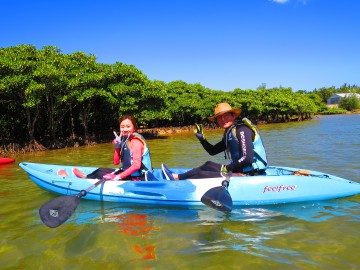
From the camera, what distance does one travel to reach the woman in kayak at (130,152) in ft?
17.6

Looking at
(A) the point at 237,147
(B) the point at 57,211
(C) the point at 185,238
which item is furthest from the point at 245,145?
(B) the point at 57,211

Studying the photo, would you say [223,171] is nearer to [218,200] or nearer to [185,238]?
[218,200]

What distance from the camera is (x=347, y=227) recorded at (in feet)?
13.9

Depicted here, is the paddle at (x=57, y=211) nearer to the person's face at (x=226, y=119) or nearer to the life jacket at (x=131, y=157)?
the life jacket at (x=131, y=157)

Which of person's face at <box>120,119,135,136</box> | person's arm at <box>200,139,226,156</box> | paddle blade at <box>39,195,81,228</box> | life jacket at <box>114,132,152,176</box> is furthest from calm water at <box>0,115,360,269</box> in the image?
person's face at <box>120,119,135,136</box>

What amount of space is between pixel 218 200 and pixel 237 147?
1110 millimetres

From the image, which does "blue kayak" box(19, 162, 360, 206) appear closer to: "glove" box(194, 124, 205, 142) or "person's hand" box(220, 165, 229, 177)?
"person's hand" box(220, 165, 229, 177)

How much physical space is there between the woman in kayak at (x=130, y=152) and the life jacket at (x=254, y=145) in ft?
4.76

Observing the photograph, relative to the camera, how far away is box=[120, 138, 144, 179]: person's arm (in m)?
5.34

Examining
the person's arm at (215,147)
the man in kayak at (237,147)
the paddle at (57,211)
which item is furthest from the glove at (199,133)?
the paddle at (57,211)

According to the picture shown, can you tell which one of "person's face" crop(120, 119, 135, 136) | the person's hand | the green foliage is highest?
the green foliage

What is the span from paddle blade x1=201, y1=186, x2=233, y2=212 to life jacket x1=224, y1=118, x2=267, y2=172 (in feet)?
2.68

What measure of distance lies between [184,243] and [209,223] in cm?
78

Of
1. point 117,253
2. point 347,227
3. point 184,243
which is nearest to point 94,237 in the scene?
point 117,253
